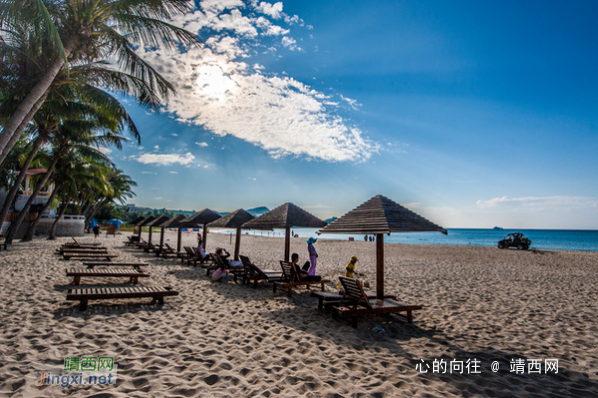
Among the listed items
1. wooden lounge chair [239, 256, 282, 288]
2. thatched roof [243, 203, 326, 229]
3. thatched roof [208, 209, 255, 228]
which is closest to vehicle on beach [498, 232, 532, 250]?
thatched roof [243, 203, 326, 229]

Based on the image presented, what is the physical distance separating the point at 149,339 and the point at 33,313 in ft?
8.60

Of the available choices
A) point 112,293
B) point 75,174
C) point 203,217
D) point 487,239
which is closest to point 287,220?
point 112,293

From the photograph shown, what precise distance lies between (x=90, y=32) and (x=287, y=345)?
952cm

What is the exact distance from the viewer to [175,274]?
10.6 meters

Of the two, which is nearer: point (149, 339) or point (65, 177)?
point (149, 339)

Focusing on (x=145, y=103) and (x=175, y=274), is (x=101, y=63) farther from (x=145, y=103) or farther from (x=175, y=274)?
(x=175, y=274)

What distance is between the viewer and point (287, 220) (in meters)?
8.94

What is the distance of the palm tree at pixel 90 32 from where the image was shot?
648cm

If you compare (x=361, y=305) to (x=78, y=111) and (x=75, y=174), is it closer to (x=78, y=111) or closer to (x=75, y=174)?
(x=78, y=111)

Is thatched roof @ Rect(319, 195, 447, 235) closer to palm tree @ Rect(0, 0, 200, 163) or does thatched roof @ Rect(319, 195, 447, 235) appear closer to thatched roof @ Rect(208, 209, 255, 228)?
thatched roof @ Rect(208, 209, 255, 228)

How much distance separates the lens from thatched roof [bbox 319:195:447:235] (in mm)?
5562

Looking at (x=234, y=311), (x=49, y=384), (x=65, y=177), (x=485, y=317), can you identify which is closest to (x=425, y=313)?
(x=485, y=317)

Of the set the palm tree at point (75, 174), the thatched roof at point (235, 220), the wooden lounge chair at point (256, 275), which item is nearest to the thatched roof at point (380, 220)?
the wooden lounge chair at point (256, 275)

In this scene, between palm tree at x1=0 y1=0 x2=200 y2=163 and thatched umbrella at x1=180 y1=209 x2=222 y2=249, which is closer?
palm tree at x1=0 y1=0 x2=200 y2=163
